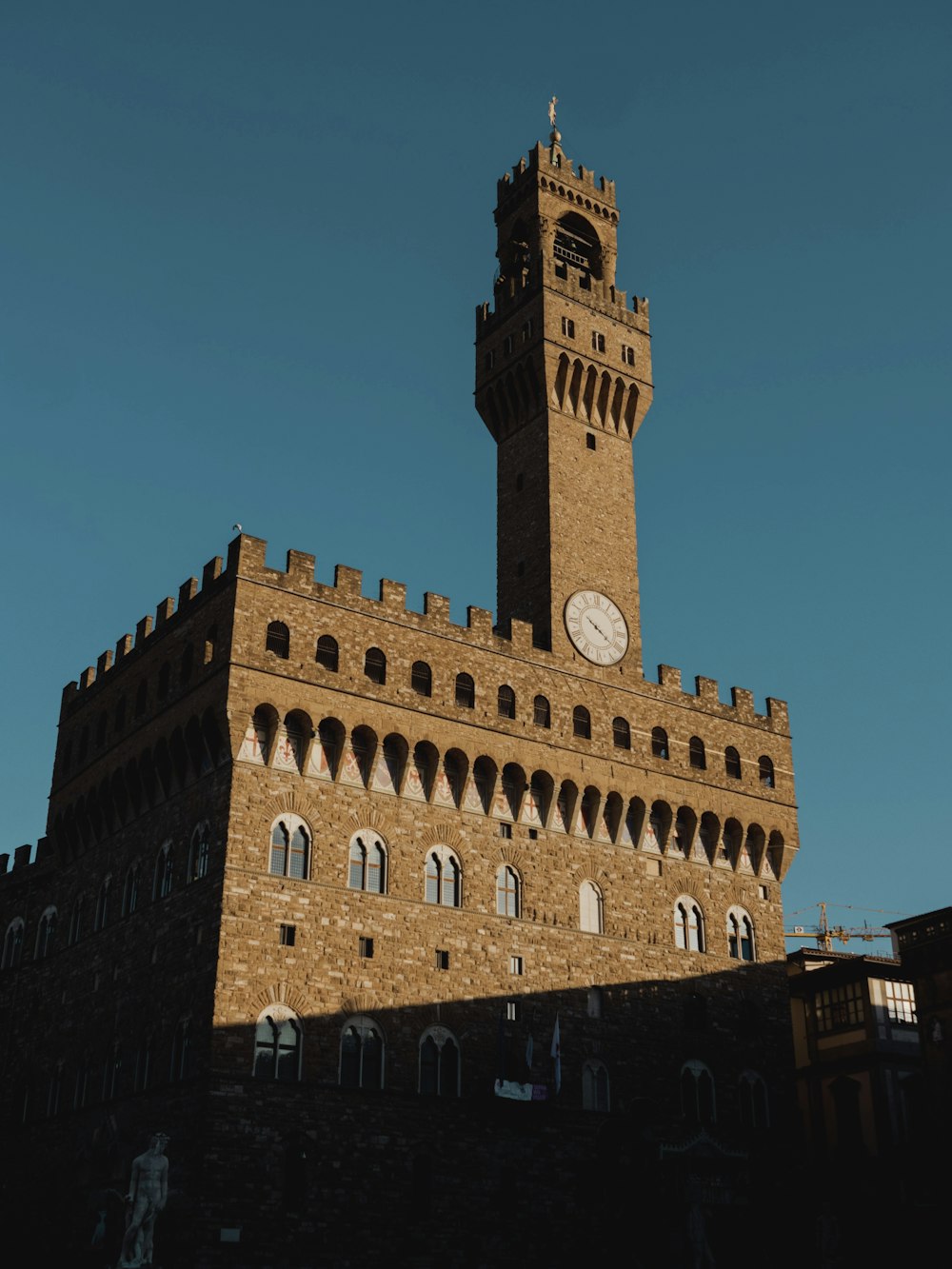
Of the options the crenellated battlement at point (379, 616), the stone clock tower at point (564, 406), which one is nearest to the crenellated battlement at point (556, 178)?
the stone clock tower at point (564, 406)

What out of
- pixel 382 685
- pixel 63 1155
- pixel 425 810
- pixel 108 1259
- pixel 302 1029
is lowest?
pixel 108 1259

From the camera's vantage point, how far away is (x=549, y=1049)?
43438 mm

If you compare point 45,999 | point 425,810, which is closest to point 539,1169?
point 425,810

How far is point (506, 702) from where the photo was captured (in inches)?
1836

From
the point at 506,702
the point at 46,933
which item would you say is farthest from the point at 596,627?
the point at 46,933

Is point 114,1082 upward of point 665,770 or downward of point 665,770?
downward

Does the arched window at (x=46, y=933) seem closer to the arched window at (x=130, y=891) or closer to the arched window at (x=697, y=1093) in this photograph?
the arched window at (x=130, y=891)

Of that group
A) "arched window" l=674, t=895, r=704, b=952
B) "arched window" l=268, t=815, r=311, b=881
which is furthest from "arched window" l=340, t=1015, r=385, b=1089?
"arched window" l=674, t=895, r=704, b=952

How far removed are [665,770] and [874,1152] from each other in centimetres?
1640

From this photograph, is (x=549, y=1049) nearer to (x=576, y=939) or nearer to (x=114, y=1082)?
(x=576, y=939)

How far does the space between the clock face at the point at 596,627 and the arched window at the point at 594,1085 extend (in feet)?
43.8

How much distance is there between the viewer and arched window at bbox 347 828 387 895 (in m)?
41.8

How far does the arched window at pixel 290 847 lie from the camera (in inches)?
1597

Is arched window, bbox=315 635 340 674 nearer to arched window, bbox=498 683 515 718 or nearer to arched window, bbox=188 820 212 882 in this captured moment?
arched window, bbox=188 820 212 882
